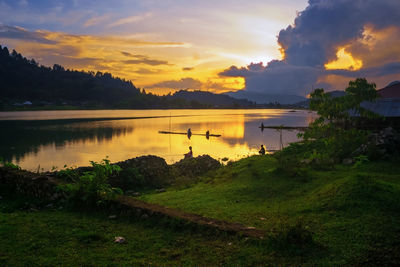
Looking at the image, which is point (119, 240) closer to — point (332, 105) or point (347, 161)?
point (332, 105)

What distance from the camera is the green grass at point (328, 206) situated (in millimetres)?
6246

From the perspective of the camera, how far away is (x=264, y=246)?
255 inches

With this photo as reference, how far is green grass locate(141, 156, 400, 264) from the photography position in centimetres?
625

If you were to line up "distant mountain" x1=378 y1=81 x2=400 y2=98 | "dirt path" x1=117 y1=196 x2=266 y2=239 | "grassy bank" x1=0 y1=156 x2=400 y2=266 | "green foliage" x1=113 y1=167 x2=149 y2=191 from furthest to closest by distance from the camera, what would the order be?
"distant mountain" x1=378 y1=81 x2=400 y2=98, "green foliage" x1=113 y1=167 x2=149 y2=191, "dirt path" x1=117 y1=196 x2=266 y2=239, "grassy bank" x1=0 y1=156 x2=400 y2=266

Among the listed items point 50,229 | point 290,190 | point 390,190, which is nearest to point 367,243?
point 390,190

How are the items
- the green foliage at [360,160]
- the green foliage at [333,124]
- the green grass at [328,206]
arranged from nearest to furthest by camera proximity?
1. the green grass at [328,206]
2. the green foliage at [360,160]
3. the green foliage at [333,124]

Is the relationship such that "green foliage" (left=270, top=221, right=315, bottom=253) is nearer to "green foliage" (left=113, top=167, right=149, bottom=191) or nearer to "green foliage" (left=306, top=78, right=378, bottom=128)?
"green foliage" (left=306, top=78, right=378, bottom=128)

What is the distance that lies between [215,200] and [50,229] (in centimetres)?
559

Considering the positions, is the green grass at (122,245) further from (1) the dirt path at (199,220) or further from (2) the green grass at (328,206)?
(2) the green grass at (328,206)

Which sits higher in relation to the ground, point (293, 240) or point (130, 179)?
point (293, 240)

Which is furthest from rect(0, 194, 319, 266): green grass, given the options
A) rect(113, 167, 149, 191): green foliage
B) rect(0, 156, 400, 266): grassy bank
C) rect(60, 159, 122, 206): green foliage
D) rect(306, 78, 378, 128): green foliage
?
rect(306, 78, 378, 128): green foliage

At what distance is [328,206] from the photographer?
8562 millimetres

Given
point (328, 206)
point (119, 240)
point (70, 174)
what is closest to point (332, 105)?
point (328, 206)

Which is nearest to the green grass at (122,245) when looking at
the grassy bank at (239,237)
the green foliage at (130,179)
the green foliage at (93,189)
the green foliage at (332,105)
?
the grassy bank at (239,237)
